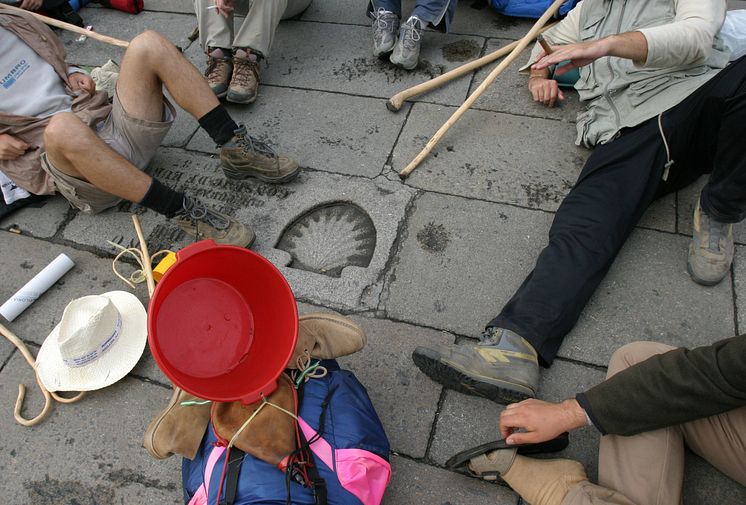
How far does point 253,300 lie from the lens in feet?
5.66

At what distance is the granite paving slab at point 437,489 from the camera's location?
1811 millimetres

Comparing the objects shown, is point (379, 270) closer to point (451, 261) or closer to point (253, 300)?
point (451, 261)

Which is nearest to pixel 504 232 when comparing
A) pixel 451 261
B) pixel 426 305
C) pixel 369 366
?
pixel 451 261

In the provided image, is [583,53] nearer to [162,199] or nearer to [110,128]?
[162,199]

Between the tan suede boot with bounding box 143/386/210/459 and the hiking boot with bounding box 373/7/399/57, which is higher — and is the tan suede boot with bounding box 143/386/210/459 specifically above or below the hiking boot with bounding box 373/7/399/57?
below

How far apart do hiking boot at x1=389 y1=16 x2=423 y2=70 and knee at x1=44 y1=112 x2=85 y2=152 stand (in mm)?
1946

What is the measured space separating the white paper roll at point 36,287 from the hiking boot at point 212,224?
66 cm

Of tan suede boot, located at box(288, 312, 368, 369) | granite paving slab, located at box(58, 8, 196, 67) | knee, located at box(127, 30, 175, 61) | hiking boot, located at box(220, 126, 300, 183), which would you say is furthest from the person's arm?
granite paving slab, located at box(58, 8, 196, 67)

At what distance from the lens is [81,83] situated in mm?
2865

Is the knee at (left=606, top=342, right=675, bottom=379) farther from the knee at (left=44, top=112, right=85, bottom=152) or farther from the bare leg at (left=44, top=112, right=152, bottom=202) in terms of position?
the knee at (left=44, top=112, right=85, bottom=152)

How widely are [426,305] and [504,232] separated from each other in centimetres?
57

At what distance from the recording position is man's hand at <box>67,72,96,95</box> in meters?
2.86

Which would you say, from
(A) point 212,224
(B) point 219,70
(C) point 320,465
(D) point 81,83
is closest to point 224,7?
(B) point 219,70

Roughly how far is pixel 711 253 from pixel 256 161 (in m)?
2.26
